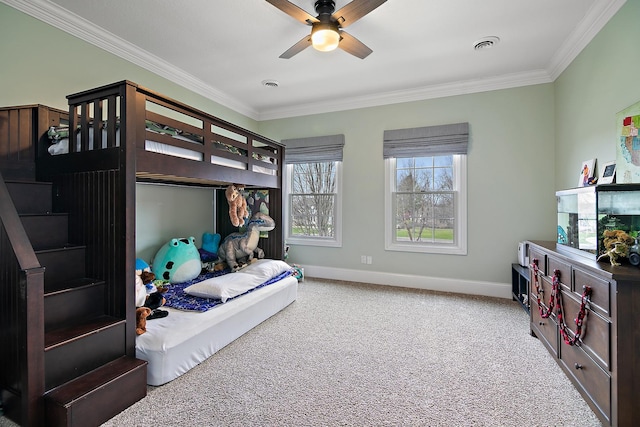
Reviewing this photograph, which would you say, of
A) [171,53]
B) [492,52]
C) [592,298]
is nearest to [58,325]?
[171,53]

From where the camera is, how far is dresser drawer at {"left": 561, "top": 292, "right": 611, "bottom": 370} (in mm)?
1428

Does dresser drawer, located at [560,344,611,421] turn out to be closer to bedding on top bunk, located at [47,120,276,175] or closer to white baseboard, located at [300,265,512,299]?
white baseboard, located at [300,265,512,299]

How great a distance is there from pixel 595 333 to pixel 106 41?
427 centimetres

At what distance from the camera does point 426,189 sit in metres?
3.96

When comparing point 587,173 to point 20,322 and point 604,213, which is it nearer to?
point 604,213

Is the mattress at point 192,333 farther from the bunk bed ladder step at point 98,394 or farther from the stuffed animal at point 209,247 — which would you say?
the stuffed animal at point 209,247

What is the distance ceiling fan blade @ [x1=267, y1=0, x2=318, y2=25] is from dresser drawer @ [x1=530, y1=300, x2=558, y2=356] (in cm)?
279

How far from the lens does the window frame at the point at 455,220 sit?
3717mm

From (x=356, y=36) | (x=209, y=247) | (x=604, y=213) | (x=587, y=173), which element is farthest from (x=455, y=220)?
(x=209, y=247)

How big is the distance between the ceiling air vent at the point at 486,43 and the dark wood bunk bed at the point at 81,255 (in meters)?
2.64

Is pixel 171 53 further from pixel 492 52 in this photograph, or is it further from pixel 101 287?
pixel 492 52

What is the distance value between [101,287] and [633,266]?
3.00 m

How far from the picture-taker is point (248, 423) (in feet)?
4.88

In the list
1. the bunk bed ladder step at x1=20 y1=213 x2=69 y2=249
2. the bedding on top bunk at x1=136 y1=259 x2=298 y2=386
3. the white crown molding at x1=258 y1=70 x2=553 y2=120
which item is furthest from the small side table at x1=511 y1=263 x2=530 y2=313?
the bunk bed ladder step at x1=20 y1=213 x2=69 y2=249
